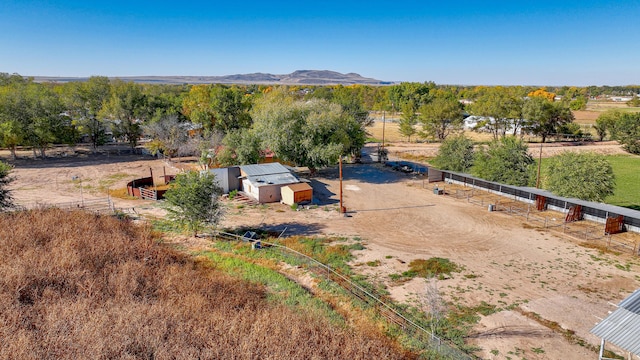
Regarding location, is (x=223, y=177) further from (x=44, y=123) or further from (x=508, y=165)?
(x=44, y=123)

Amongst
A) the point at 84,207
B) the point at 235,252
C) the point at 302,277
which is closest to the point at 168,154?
the point at 84,207

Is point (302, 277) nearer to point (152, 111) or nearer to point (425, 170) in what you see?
point (425, 170)

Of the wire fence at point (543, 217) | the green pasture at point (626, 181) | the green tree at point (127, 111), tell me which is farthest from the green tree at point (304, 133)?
the green tree at point (127, 111)

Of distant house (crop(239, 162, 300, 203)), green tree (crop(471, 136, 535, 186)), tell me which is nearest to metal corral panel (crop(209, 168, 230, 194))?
distant house (crop(239, 162, 300, 203))

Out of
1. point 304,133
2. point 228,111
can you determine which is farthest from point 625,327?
point 228,111

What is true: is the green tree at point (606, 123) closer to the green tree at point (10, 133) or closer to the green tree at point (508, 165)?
the green tree at point (508, 165)
